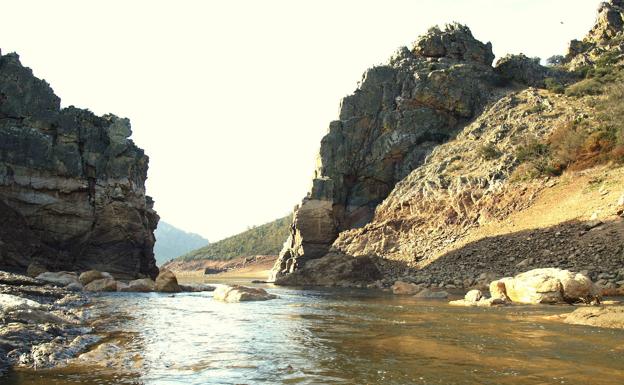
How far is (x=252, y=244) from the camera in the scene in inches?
5876

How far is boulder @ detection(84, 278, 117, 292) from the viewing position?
3552 centimetres

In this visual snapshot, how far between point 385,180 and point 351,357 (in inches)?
2383

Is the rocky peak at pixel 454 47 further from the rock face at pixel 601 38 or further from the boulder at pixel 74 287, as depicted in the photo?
the boulder at pixel 74 287

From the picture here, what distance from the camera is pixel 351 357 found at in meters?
11.1

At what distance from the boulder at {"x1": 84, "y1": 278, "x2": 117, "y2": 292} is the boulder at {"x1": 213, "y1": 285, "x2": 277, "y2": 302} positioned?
1017cm

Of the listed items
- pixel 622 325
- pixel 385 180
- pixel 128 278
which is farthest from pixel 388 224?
pixel 622 325

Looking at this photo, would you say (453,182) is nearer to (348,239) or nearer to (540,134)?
(540,134)

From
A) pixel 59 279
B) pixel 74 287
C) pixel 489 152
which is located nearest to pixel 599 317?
pixel 74 287

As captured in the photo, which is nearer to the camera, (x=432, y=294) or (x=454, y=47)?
(x=432, y=294)

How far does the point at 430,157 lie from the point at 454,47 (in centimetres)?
2240

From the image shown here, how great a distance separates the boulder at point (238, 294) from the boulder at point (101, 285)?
10170 mm

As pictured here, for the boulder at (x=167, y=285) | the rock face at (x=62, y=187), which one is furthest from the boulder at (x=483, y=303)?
the rock face at (x=62, y=187)

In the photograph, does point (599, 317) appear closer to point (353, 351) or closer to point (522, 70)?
point (353, 351)

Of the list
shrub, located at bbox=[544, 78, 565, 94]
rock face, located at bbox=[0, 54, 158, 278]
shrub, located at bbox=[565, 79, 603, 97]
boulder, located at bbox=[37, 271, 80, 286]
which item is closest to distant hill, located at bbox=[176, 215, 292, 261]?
rock face, located at bbox=[0, 54, 158, 278]
